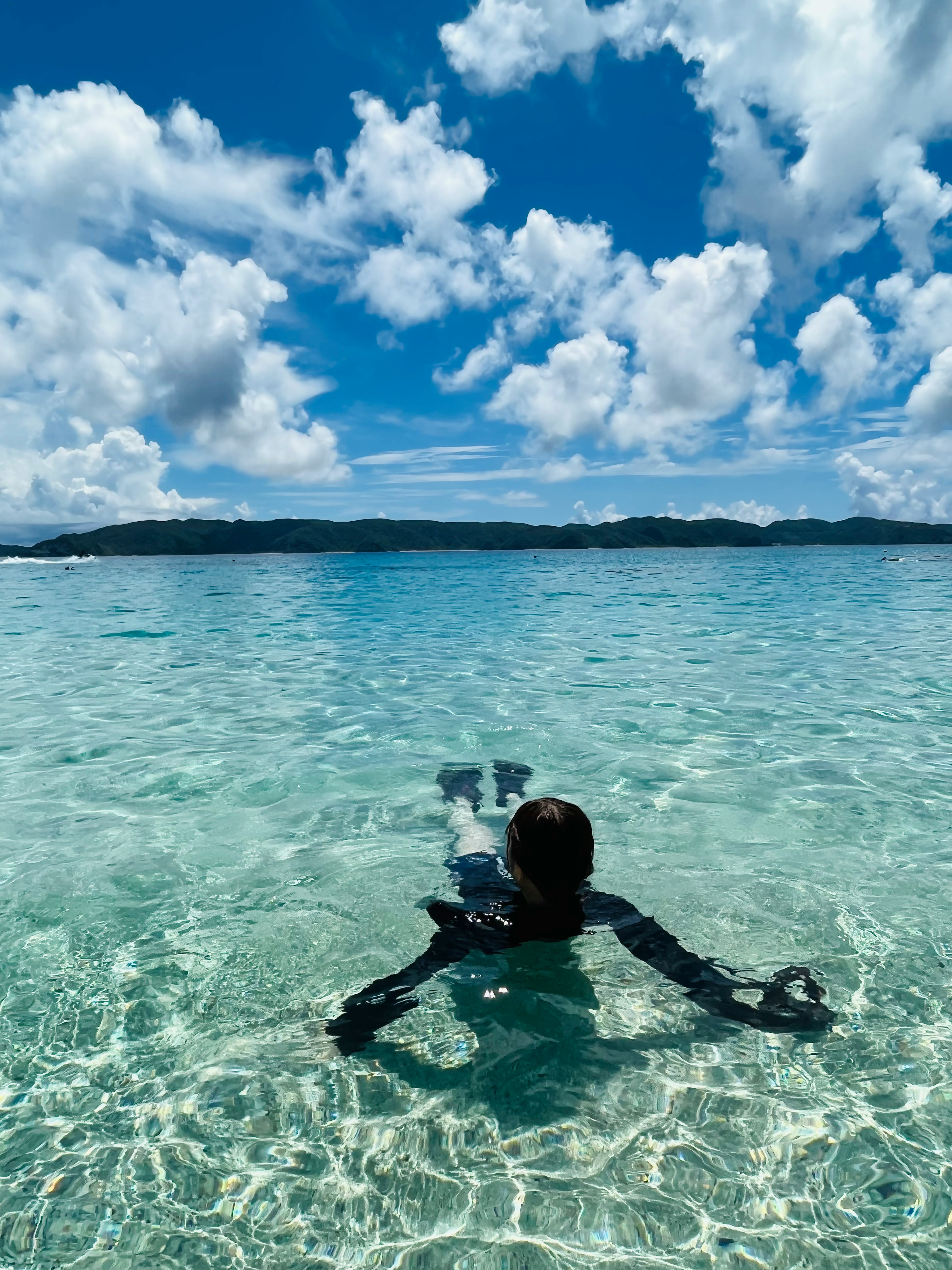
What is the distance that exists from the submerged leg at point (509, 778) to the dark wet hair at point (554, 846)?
2966 millimetres

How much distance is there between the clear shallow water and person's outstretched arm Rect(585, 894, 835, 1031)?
0.11 meters

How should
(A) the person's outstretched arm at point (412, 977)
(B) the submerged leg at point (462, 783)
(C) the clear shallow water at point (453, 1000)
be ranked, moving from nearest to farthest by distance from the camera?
(C) the clear shallow water at point (453, 1000) < (A) the person's outstretched arm at point (412, 977) < (B) the submerged leg at point (462, 783)

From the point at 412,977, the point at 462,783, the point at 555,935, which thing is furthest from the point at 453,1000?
the point at 462,783

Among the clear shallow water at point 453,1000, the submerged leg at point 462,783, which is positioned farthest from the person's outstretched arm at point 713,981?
the submerged leg at point 462,783

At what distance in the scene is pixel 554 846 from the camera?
3.45 metres

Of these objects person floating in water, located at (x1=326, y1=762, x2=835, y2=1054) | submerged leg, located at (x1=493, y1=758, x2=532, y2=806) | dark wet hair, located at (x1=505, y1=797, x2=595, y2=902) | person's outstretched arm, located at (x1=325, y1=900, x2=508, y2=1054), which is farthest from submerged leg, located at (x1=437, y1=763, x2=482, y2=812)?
dark wet hair, located at (x1=505, y1=797, x2=595, y2=902)

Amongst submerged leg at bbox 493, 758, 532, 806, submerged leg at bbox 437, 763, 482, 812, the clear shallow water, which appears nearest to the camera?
the clear shallow water

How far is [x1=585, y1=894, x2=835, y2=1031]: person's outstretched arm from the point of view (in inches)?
135

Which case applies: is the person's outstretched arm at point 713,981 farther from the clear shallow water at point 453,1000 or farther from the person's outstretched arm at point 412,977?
the person's outstretched arm at point 412,977

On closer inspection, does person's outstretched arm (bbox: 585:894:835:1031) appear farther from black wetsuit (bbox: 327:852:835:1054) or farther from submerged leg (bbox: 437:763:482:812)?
submerged leg (bbox: 437:763:482:812)

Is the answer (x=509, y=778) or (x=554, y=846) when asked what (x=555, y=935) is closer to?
(x=554, y=846)

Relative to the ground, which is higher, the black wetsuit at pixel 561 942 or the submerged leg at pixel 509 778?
the black wetsuit at pixel 561 942

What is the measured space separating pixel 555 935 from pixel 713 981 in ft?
2.85

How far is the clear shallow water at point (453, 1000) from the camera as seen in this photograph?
8.06 ft
